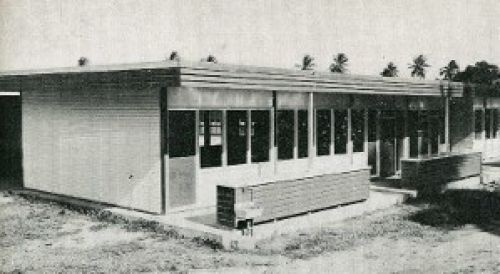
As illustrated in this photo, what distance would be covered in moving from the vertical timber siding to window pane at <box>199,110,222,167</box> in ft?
3.86

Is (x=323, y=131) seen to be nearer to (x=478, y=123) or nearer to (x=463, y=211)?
(x=463, y=211)

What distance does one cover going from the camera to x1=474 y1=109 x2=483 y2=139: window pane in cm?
2417

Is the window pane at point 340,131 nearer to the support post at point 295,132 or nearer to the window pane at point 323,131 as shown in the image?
the window pane at point 323,131

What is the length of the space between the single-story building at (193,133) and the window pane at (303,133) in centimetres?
3

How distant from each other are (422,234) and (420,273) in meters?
2.71

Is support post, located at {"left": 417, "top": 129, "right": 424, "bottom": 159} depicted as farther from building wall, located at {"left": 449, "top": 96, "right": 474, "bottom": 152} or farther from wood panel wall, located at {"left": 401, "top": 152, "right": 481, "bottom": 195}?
building wall, located at {"left": 449, "top": 96, "right": 474, "bottom": 152}

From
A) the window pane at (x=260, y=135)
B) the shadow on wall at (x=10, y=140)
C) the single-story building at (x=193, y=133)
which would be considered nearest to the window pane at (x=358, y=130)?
the single-story building at (x=193, y=133)

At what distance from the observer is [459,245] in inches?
400

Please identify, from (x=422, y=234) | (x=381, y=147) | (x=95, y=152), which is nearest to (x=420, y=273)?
(x=422, y=234)

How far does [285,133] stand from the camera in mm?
14766

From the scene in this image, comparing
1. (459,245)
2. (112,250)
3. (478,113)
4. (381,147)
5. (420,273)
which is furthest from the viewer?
(478,113)

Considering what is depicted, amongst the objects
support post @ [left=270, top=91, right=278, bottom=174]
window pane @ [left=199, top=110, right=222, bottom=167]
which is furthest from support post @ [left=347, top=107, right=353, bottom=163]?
window pane @ [left=199, top=110, right=222, bottom=167]

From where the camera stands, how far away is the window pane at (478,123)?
24172mm

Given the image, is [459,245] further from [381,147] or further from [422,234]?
[381,147]
